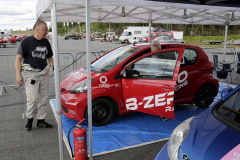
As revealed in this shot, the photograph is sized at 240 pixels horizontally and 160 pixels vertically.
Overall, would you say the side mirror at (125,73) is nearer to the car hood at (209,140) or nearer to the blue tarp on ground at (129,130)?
the blue tarp on ground at (129,130)

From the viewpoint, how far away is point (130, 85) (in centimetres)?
418

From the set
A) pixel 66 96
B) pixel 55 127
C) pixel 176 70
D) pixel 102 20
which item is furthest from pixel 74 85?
pixel 102 20

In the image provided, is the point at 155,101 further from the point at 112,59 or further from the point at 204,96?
the point at 204,96

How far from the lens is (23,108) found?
5.51 m

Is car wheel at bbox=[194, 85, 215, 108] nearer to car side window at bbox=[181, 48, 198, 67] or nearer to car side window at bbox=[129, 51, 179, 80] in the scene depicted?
car side window at bbox=[181, 48, 198, 67]

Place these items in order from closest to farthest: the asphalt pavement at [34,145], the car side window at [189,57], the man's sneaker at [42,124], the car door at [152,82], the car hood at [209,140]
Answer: the car hood at [209,140] < the asphalt pavement at [34,145] < the car door at [152,82] < the man's sneaker at [42,124] < the car side window at [189,57]

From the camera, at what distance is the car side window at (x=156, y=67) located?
13.9 feet

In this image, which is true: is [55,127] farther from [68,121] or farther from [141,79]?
[141,79]

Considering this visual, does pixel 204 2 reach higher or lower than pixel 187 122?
higher

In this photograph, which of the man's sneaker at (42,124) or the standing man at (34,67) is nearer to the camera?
the standing man at (34,67)

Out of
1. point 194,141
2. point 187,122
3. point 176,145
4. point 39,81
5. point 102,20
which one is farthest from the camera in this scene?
point 102,20

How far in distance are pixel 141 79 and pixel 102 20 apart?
4295 mm

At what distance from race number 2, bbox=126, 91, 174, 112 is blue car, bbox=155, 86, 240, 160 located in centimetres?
142

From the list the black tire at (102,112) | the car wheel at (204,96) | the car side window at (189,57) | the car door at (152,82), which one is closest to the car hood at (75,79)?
the black tire at (102,112)
